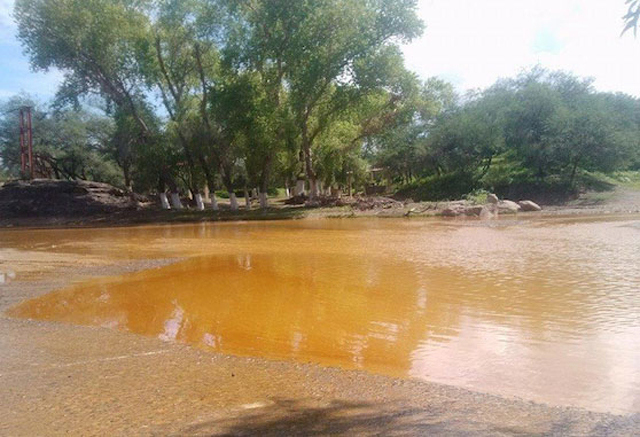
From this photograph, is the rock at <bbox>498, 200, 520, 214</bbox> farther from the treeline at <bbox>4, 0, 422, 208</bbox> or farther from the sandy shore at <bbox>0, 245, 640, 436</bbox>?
the sandy shore at <bbox>0, 245, 640, 436</bbox>

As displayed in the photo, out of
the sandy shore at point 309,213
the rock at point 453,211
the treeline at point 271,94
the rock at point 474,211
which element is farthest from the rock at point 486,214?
the treeline at point 271,94

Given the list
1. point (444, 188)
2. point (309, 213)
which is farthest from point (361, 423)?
point (444, 188)

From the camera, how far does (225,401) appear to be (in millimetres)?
4270

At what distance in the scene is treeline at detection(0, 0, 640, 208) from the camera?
102ft

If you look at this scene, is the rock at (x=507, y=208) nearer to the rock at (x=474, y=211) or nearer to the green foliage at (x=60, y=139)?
the rock at (x=474, y=211)

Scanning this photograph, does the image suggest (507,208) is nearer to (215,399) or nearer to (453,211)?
(453,211)

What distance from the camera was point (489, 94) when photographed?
49.7m

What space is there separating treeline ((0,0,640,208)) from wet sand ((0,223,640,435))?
26.7 meters

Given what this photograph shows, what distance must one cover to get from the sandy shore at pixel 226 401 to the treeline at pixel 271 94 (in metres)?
26.8

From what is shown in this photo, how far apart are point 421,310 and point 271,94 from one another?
91.8 feet

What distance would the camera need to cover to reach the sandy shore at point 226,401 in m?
3.71

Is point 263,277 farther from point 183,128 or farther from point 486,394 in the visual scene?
point 183,128

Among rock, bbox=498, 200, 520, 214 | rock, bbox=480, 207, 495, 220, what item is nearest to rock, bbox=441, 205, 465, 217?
rock, bbox=480, 207, 495, 220

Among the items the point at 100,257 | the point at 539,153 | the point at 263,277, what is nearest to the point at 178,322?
the point at 263,277
